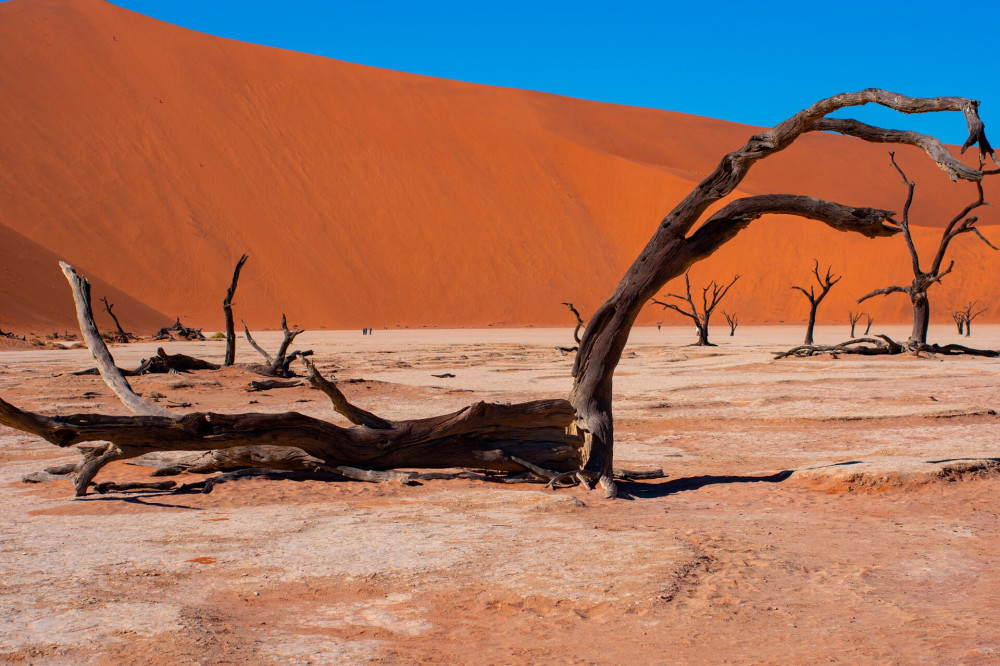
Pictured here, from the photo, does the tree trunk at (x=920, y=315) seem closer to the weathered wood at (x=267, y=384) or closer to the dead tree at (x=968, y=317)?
the weathered wood at (x=267, y=384)

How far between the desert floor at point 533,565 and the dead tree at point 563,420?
0.27 metres

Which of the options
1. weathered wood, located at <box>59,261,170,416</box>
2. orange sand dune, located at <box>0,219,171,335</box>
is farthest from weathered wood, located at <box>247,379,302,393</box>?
orange sand dune, located at <box>0,219,171,335</box>

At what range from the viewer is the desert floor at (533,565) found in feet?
10.5

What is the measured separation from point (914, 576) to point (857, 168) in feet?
330

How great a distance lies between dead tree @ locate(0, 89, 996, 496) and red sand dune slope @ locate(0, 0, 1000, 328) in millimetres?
43654

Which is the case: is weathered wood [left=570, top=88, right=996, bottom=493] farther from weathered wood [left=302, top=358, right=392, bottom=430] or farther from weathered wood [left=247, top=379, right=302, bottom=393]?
weathered wood [left=247, top=379, right=302, bottom=393]

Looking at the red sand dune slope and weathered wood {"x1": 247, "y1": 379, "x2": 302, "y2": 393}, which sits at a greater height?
the red sand dune slope

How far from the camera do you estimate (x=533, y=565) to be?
415cm

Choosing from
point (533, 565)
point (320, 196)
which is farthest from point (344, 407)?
point (320, 196)

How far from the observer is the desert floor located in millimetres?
3189

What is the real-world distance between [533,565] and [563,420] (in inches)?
93.7

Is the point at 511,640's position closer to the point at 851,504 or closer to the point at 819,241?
the point at 851,504

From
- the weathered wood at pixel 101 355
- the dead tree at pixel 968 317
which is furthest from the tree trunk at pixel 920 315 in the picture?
the dead tree at pixel 968 317

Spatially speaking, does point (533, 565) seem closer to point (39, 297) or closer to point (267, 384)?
point (267, 384)
